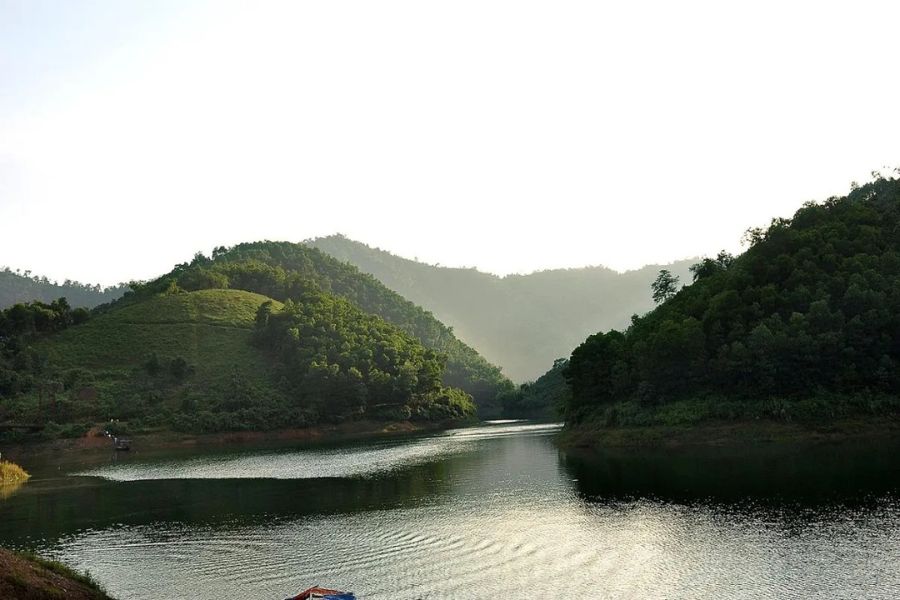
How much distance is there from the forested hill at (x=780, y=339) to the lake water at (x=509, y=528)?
405 inches

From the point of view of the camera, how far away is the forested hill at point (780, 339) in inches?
2842

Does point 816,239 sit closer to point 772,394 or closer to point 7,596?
point 772,394

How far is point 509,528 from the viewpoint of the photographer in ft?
132

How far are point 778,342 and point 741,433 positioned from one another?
10.3 meters

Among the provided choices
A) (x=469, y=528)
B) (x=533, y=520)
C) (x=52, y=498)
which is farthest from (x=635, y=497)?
(x=52, y=498)

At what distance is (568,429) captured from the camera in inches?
3575

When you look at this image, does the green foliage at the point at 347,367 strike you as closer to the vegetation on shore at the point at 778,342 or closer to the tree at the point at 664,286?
the tree at the point at 664,286

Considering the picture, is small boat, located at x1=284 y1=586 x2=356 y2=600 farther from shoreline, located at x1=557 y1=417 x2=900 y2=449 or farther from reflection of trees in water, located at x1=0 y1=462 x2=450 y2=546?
shoreline, located at x1=557 y1=417 x2=900 y2=449

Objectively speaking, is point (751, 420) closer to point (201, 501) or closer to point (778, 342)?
point (778, 342)

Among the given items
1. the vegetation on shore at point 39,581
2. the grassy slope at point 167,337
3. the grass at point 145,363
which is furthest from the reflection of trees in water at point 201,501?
the grassy slope at point 167,337

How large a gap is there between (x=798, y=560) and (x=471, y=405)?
158741 mm

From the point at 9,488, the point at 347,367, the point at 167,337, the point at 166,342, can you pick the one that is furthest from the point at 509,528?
the point at 167,337

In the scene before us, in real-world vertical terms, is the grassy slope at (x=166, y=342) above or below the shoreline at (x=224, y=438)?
above

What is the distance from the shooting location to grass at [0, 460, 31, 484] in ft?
257
